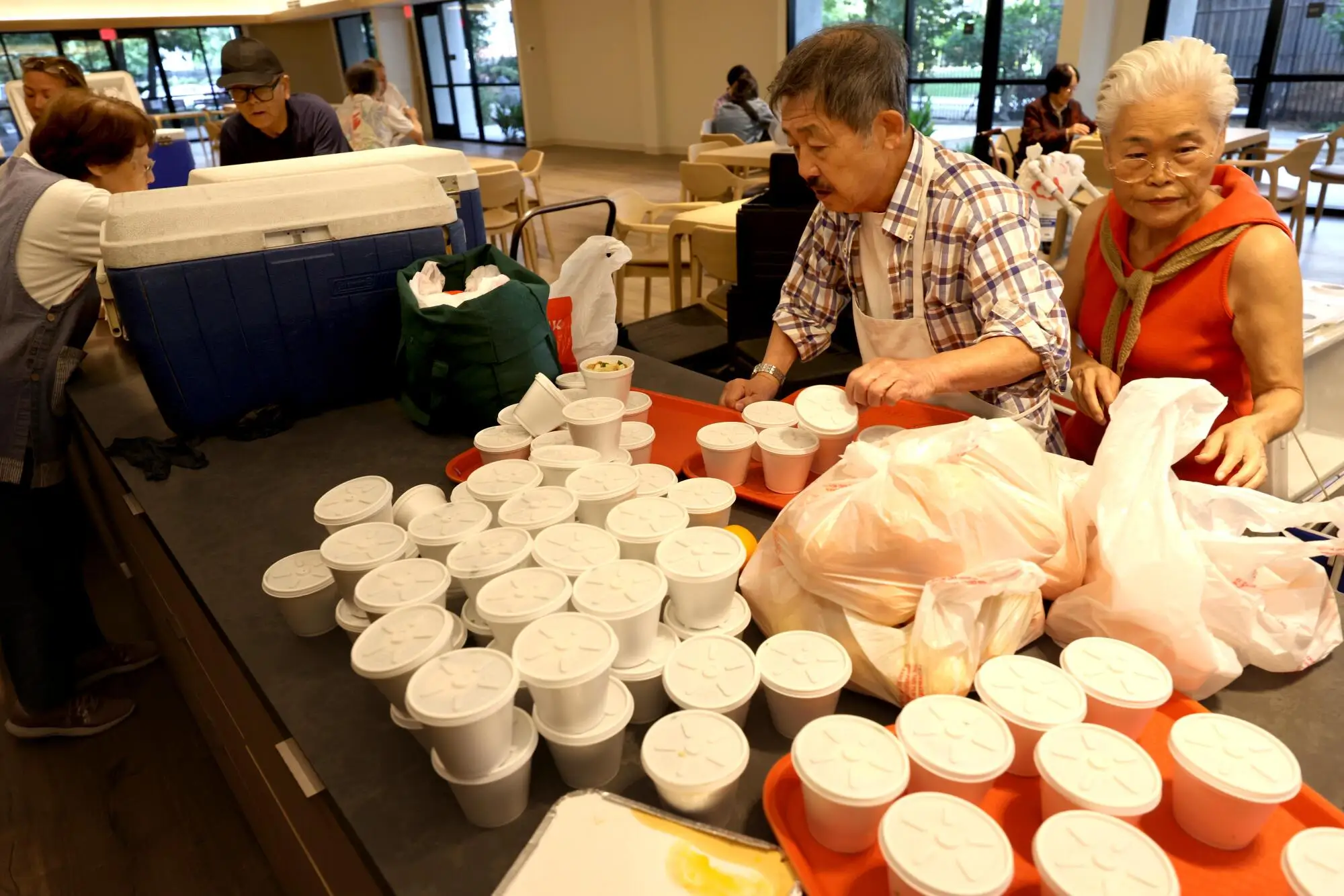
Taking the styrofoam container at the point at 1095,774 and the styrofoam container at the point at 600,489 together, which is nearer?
the styrofoam container at the point at 1095,774

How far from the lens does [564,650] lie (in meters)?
0.78

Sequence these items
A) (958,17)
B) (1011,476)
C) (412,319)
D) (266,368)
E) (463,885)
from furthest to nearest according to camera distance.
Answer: (958,17)
(266,368)
(412,319)
(1011,476)
(463,885)

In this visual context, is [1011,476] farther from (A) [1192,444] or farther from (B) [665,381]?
(B) [665,381]

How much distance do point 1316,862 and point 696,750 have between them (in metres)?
0.51

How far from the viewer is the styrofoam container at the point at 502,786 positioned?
29.3 inches

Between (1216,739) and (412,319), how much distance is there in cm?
145

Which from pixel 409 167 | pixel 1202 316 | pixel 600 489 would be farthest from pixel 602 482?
pixel 409 167

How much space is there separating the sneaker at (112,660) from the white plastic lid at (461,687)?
2149mm

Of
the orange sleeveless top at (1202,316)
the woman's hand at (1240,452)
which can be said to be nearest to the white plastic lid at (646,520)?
the woman's hand at (1240,452)

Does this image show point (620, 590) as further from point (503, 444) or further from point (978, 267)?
point (978, 267)

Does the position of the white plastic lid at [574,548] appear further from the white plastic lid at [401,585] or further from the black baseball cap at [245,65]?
the black baseball cap at [245,65]

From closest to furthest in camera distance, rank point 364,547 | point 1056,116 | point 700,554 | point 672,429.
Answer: point 700,554
point 364,547
point 672,429
point 1056,116

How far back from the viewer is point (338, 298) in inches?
69.2

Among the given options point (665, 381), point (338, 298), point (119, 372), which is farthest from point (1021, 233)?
point (119, 372)
